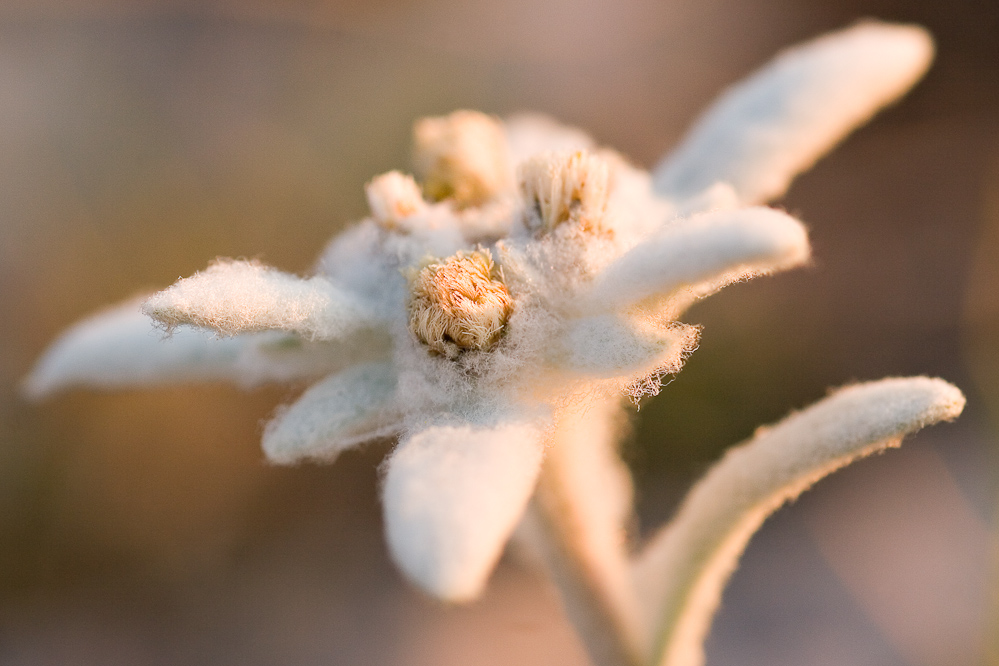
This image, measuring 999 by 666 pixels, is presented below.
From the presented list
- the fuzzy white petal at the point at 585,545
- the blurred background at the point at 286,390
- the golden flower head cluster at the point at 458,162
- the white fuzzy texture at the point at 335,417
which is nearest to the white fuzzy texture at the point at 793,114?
the golden flower head cluster at the point at 458,162

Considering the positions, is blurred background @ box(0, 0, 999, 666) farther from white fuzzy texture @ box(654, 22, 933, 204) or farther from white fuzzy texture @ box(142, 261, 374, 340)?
white fuzzy texture @ box(142, 261, 374, 340)

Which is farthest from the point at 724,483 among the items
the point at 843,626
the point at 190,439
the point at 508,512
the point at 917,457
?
the point at 190,439

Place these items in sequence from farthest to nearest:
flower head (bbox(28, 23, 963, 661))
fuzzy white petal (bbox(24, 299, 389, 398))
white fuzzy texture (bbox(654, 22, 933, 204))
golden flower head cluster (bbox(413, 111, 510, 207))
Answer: white fuzzy texture (bbox(654, 22, 933, 204)) → golden flower head cluster (bbox(413, 111, 510, 207)) → fuzzy white petal (bbox(24, 299, 389, 398)) → flower head (bbox(28, 23, 963, 661))

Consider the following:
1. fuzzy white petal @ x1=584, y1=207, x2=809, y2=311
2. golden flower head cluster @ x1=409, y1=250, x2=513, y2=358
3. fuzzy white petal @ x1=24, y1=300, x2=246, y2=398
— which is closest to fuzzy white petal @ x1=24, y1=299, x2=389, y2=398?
fuzzy white petal @ x1=24, y1=300, x2=246, y2=398

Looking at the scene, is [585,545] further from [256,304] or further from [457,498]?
[256,304]

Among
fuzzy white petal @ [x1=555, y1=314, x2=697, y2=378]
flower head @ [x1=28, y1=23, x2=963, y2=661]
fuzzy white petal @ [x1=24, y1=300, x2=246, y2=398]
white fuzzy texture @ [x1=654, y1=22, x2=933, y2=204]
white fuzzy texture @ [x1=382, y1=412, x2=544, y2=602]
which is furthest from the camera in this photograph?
white fuzzy texture @ [x1=654, y1=22, x2=933, y2=204]

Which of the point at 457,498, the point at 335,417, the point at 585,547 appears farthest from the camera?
the point at 585,547

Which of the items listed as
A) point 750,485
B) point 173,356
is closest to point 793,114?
point 750,485
